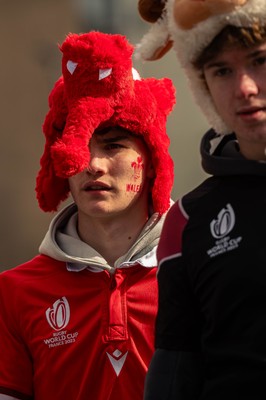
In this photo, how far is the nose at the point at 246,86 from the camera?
279 centimetres

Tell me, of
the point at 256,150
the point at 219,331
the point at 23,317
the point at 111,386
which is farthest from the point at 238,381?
the point at 23,317

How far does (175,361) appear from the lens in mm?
2924

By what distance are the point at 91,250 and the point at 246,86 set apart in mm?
1452

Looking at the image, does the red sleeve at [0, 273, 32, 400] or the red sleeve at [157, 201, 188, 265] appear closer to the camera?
the red sleeve at [157, 201, 188, 265]

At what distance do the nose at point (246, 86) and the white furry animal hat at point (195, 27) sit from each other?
0.14 m

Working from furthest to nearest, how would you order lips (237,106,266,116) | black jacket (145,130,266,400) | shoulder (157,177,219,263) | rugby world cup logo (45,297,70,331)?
rugby world cup logo (45,297,70,331) → shoulder (157,177,219,263) → lips (237,106,266,116) → black jacket (145,130,266,400)

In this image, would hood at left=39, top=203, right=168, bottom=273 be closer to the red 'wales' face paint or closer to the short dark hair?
the red 'wales' face paint

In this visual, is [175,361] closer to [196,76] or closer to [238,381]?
Result: [238,381]

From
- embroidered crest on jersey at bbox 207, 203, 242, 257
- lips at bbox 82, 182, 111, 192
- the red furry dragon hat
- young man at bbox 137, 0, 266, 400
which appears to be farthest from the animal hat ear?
lips at bbox 82, 182, 111, 192

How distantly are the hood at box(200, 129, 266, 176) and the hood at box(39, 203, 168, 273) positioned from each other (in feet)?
3.46

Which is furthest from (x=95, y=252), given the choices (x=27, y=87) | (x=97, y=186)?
(x=27, y=87)

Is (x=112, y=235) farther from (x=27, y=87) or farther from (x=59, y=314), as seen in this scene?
(x=27, y=87)

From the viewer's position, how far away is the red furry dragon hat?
4.01m

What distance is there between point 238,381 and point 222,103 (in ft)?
2.46
